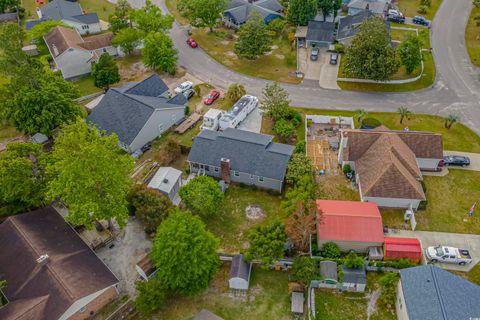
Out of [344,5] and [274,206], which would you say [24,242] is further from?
[344,5]

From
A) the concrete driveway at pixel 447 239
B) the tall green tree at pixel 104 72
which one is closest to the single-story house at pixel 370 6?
the tall green tree at pixel 104 72

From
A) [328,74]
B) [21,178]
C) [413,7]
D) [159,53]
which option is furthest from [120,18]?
[413,7]

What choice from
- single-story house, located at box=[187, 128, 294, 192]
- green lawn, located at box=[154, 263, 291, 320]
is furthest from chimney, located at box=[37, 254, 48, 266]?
single-story house, located at box=[187, 128, 294, 192]

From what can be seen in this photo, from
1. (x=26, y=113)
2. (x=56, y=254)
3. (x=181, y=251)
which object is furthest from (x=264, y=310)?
(x=26, y=113)

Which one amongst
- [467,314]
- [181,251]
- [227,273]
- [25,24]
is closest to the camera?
[467,314]

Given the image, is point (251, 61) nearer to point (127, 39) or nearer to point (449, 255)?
point (127, 39)

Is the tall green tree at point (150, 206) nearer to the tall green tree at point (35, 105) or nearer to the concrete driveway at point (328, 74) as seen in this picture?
the tall green tree at point (35, 105)
